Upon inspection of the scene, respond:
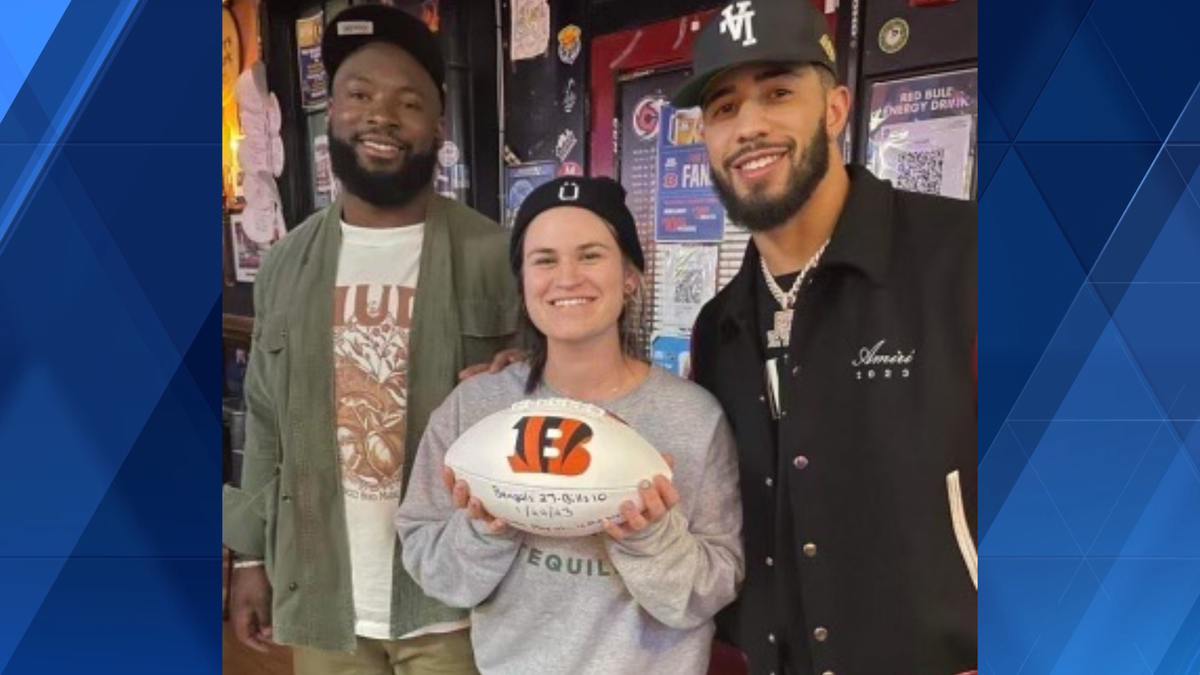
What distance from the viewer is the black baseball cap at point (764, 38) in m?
1.31

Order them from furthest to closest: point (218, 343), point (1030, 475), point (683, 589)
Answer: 1. point (218, 343)
2. point (1030, 475)
3. point (683, 589)

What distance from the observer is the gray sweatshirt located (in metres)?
1.36

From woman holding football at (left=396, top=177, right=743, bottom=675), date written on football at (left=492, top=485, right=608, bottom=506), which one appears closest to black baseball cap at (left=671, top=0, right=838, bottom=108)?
woman holding football at (left=396, top=177, right=743, bottom=675)

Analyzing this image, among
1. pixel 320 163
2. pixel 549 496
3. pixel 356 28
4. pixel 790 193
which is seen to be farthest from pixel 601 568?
pixel 356 28

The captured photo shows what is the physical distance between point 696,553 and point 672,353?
1.14ft

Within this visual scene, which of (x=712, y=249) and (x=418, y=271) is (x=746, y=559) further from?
(x=418, y=271)

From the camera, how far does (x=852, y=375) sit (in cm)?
138

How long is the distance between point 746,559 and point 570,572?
0.27 meters

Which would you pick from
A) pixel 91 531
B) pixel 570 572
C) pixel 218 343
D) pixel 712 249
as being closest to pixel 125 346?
pixel 218 343

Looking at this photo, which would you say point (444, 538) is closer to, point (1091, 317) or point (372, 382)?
point (372, 382)

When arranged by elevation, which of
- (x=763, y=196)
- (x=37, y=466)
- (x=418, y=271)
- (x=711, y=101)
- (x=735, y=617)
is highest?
(x=711, y=101)

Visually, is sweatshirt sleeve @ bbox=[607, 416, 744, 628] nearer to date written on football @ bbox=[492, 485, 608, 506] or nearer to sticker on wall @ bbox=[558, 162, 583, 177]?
date written on football @ bbox=[492, 485, 608, 506]

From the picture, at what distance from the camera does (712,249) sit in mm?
1538

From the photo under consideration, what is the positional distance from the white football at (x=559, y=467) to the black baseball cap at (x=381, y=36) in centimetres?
59
